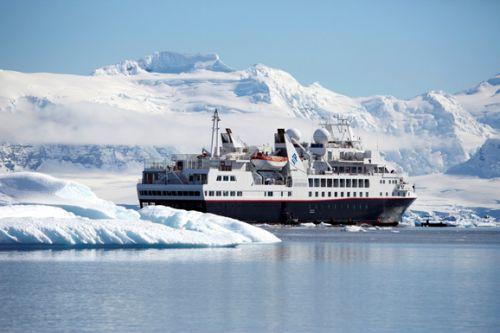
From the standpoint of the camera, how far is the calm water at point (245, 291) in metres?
39.2

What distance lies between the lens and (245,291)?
46938mm

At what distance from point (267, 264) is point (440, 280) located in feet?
29.8

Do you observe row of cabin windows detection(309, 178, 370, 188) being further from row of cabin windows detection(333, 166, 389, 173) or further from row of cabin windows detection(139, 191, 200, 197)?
row of cabin windows detection(139, 191, 200, 197)

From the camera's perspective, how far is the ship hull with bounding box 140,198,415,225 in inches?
4309

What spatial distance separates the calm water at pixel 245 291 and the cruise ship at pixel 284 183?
138 feet

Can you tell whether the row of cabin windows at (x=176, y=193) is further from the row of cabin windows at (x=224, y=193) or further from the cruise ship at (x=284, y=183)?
the row of cabin windows at (x=224, y=193)

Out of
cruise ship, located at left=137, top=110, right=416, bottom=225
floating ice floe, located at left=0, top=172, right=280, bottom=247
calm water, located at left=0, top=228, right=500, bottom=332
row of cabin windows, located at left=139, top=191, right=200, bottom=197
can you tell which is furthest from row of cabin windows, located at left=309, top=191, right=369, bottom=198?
calm water, located at left=0, top=228, right=500, bottom=332

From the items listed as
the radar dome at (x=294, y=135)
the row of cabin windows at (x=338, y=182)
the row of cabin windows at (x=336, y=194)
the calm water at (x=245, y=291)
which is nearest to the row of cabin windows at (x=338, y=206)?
the row of cabin windows at (x=336, y=194)

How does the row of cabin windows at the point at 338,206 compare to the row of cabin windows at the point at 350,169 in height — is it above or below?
below

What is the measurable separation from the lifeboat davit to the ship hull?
3.73 m

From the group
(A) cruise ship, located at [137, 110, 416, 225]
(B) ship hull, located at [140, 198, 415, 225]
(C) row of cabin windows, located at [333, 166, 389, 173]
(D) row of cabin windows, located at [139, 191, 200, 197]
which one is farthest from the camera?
(C) row of cabin windows, located at [333, 166, 389, 173]

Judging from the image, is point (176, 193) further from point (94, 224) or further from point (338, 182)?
point (94, 224)

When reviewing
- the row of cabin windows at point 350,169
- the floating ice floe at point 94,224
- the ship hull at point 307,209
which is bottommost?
the floating ice floe at point 94,224

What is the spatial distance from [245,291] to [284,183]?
227 feet
